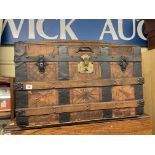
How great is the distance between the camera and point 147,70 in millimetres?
1634

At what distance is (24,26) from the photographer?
1.69 m

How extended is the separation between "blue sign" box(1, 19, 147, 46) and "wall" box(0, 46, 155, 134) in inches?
4.8

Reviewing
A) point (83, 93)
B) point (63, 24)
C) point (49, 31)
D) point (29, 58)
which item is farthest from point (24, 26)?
point (83, 93)

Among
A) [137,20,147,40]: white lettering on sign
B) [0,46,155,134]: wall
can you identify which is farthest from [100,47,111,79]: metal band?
[137,20,147,40]: white lettering on sign

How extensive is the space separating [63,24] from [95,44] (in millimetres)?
584

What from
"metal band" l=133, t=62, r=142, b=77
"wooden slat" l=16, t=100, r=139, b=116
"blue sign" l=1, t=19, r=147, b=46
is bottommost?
"wooden slat" l=16, t=100, r=139, b=116

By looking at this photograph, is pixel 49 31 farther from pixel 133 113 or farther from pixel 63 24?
pixel 133 113

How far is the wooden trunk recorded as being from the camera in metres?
1.16

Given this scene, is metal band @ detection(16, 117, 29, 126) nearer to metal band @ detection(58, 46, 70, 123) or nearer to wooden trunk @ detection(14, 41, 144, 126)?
wooden trunk @ detection(14, 41, 144, 126)

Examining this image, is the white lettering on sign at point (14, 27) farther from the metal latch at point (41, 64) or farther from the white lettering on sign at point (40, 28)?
the metal latch at point (41, 64)

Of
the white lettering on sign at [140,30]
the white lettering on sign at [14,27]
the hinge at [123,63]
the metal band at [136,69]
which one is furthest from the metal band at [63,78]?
the white lettering on sign at [140,30]

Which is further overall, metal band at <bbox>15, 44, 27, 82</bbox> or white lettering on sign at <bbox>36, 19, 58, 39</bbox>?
white lettering on sign at <bbox>36, 19, 58, 39</bbox>

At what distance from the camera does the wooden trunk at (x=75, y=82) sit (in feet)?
3.81

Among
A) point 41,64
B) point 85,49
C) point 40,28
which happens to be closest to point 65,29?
point 40,28
